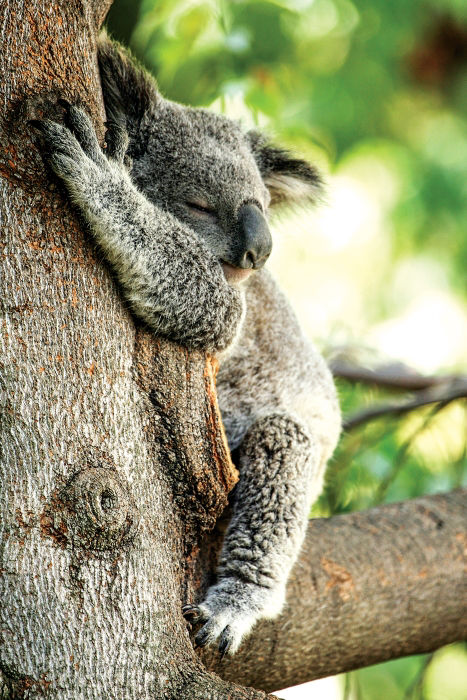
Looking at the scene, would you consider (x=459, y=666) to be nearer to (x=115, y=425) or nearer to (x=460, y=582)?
(x=460, y=582)

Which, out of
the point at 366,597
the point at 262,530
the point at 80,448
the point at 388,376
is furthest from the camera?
the point at 388,376

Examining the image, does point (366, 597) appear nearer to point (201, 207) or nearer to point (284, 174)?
point (201, 207)

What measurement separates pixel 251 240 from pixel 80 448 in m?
1.20

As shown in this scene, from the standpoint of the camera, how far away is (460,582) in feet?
13.4

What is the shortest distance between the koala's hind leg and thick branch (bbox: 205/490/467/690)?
0.22m

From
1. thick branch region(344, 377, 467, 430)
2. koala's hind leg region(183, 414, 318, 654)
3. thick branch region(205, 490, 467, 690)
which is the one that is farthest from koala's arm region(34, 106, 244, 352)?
thick branch region(344, 377, 467, 430)

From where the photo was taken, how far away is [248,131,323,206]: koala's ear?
4027 millimetres

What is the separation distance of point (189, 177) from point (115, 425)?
51.9 inches

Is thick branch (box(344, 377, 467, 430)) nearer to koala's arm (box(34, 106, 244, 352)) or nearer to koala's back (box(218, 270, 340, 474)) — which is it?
koala's back (box(218, 270, 340, 474))

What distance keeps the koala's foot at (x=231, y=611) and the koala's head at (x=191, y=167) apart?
4.27 feet

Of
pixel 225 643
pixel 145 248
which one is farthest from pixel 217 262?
pixel 225 643

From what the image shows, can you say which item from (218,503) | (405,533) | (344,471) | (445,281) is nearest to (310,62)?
(445,281)

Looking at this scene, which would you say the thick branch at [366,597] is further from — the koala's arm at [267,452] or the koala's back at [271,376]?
the koala's back at [271,376]

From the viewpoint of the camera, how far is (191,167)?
3371mm
